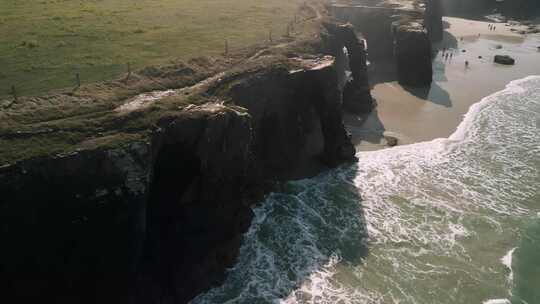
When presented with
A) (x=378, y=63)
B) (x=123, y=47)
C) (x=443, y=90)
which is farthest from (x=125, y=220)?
(x=378, y=63)

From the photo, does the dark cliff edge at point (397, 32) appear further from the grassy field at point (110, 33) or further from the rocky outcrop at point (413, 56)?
the grassy field at point (110, 33)

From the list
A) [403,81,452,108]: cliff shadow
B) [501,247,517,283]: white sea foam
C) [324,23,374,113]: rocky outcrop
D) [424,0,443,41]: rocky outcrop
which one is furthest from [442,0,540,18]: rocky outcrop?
[501,247,517,283]: white sea foam

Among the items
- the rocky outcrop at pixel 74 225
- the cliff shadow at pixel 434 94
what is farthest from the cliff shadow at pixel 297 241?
the cliff shadow at pixel 434 94

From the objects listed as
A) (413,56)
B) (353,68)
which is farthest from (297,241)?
(413,56)

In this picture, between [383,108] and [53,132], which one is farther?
[383,108]

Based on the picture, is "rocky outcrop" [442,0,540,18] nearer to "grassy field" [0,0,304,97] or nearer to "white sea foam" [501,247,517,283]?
"grassy field" [0,0,304,97]

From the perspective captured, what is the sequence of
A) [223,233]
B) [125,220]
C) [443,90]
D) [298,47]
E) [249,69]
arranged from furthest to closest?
1. [443,90]
2. [298,47]
3. [249,69]
4. [223,233]
5. [125,220]

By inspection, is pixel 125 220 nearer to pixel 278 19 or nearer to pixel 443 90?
pixel 278 19
